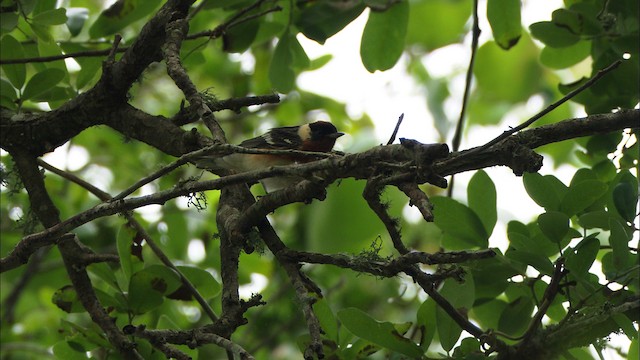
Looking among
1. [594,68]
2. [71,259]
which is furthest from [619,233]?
[71,259]

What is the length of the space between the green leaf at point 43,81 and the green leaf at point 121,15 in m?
0.39

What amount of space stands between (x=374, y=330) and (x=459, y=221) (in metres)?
0.55

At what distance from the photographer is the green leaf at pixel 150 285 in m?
2.93

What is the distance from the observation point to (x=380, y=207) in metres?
2.18

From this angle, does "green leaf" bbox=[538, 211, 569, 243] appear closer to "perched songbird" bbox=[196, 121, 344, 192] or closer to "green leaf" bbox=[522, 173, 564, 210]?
"green leaf" bbox=[522, 173, 564, 210]

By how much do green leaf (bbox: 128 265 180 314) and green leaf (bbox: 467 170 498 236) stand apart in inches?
45.3

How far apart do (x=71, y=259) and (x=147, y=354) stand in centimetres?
61

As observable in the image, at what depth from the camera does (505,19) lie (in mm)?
3439

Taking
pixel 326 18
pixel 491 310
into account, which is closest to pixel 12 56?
pixel 326 18

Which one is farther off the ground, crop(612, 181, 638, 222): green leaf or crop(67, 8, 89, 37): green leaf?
crop(67, 8, 89, 37): green leaf

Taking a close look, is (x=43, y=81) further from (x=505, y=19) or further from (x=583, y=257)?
(x=583, y=257)

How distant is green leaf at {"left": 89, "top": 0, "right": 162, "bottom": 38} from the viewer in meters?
3.48

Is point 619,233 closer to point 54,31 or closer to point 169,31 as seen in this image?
point 169,31

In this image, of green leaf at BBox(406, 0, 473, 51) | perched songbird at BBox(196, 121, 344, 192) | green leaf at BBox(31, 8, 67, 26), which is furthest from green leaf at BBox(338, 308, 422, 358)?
green leaf at BBox(406, 0, 473, 51)
